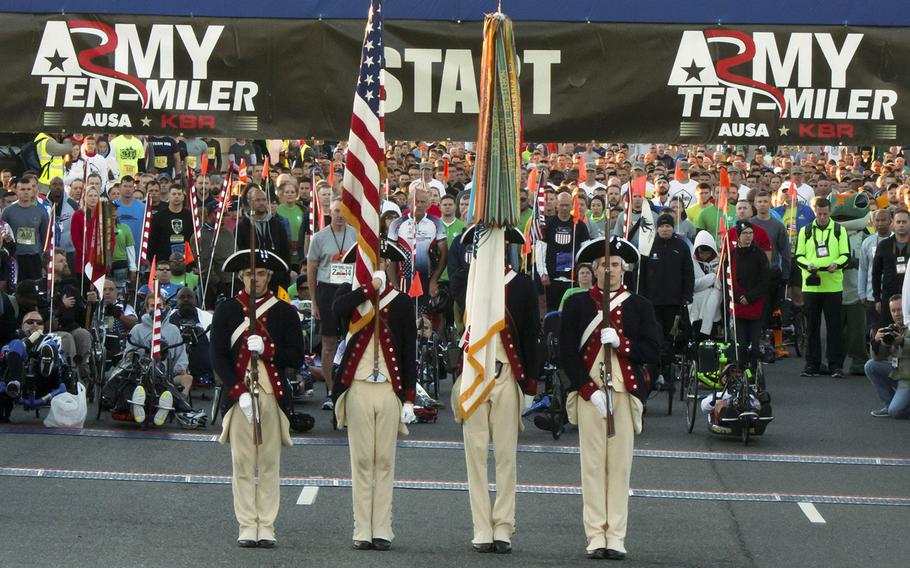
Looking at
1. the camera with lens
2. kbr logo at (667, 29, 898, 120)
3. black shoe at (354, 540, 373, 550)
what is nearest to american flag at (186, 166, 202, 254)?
the camera with lens

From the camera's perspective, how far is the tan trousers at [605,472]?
10.5 metres

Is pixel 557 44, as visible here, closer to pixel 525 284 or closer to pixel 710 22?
pixel 710 22

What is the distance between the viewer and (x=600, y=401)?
1059 cm

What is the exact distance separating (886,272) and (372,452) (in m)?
9.51

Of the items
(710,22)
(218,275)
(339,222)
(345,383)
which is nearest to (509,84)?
(710,22)

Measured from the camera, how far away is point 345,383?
10.8m

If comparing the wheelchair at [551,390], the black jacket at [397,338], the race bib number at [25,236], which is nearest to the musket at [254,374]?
the black jacket at [397,338]

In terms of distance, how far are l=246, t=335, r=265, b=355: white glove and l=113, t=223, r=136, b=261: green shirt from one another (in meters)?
9.38

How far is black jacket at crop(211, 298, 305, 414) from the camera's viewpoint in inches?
425

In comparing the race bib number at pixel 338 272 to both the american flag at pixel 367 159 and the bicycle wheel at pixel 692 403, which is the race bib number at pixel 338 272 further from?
the american flag at pixel 367 159

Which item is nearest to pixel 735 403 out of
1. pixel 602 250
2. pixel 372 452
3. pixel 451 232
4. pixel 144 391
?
pixel 602 250

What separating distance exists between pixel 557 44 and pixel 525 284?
1646mm

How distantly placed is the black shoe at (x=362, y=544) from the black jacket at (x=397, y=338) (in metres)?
0.97

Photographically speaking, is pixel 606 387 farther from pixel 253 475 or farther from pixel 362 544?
pixel 253 475
